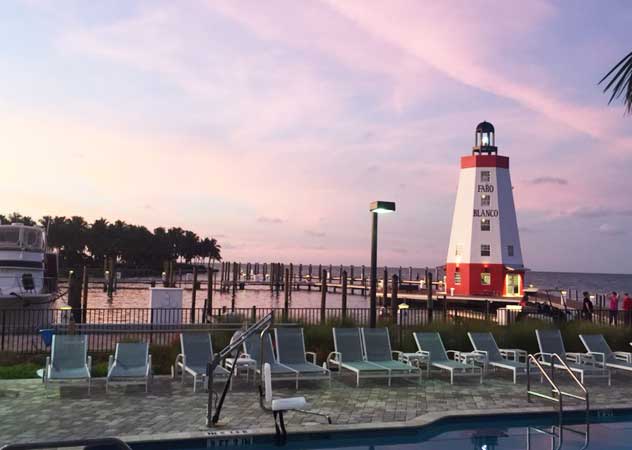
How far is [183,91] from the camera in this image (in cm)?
1681

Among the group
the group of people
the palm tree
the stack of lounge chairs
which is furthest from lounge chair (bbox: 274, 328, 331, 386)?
the group of people

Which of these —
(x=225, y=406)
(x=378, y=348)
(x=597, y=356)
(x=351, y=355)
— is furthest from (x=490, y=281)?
(x=225, y=406)

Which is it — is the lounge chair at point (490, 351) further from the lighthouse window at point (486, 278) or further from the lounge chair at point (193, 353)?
the lighthouse window at point (486, 278)

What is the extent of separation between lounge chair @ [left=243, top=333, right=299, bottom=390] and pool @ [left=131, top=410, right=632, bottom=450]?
98.1 inches

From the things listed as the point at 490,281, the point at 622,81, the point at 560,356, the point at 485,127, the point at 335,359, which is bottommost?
the point at 335,359

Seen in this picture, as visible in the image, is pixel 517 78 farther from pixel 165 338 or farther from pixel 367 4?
pixel 165 338

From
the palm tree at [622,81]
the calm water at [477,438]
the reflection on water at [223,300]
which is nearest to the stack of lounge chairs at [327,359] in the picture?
the calm water at [477,438]

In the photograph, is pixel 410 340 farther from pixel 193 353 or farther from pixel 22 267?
pixel 22 267

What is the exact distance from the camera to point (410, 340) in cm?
1362

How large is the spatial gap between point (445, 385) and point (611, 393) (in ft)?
9.43

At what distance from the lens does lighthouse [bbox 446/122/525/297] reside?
3462 cm

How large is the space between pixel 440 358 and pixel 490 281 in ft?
78.8

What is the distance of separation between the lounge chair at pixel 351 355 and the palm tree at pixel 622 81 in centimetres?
581

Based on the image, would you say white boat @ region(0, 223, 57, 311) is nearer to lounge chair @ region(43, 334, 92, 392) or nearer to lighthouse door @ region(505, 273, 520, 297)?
lounge chair @ region(43, 334, 92, 392)
